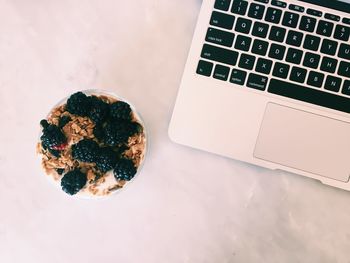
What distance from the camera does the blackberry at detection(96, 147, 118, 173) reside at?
1.99 ft

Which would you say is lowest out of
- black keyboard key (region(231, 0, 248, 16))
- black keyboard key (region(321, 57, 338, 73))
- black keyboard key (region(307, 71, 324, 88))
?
black keyboard key (region(307, 71, 324, 88))

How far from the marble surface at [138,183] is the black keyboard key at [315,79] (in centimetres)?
13

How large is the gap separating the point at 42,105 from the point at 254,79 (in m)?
0.30

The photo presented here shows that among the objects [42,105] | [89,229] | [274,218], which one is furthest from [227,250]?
[42,105]

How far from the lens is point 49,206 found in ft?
2.30

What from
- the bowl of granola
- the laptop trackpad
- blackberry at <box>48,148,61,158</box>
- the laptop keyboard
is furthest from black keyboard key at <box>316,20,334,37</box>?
blackberry at <box>48,148,61,158</box>

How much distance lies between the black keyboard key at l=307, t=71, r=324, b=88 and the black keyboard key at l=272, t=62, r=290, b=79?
30mm

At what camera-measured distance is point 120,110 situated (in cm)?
61

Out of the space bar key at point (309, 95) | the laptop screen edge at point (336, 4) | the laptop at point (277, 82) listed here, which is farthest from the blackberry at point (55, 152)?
the laptop screen edge at point (336, 4)

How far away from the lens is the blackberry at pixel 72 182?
61 centimetres

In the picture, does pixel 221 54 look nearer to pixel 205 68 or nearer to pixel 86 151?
pixel 205 68

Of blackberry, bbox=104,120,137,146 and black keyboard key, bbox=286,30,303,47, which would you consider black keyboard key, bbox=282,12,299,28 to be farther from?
blackberry, bbox=104,120,137,146

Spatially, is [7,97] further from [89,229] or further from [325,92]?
[325,92]

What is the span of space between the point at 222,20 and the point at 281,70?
100 millimetres
